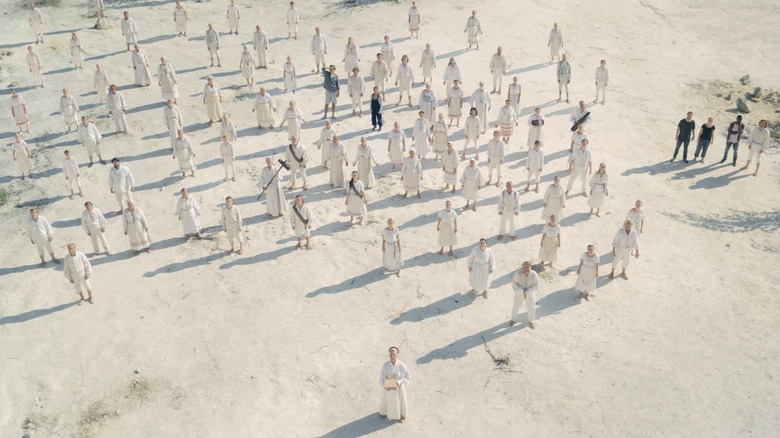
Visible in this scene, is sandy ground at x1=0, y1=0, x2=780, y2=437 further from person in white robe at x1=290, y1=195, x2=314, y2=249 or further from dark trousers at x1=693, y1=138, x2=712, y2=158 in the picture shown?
dark trousers at x1=693, y1=138, x2=712, y2=158

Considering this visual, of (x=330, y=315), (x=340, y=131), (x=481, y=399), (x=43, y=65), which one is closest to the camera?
(x=481, y=399)

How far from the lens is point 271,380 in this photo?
13.7 meters

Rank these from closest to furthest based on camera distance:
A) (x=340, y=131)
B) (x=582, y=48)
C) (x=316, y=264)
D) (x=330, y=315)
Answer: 1. (x=330, y=315)
2. (x=316, y=264)
3. (x=340, y=131)
4. (x=582, y=48)

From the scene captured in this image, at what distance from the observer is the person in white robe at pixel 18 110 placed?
21734 millimetres

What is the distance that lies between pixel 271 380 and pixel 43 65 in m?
18.4

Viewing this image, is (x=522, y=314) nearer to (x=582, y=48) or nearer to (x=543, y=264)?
(x=543, y=264)

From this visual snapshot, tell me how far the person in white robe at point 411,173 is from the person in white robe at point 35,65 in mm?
14158

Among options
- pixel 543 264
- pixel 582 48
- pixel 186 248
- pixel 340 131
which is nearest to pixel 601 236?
pixel 543 264

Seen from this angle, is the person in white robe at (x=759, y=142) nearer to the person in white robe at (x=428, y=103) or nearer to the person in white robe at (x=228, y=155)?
the person in white robe at (x=428, y=103)

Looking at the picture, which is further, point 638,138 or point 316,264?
point 638,138

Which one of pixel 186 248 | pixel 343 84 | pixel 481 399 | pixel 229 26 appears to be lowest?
pixel 481 399

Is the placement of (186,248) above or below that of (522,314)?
above

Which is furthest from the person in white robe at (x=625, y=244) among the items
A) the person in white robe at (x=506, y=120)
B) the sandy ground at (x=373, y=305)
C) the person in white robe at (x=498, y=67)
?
the person in white robe at (x=498, y=67)

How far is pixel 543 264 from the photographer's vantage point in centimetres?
1711
